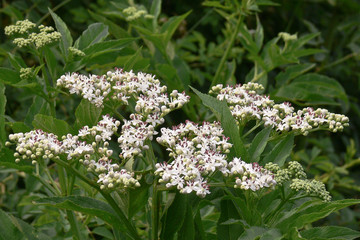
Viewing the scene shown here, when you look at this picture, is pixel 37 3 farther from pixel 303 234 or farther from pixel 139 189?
pixel 303 234

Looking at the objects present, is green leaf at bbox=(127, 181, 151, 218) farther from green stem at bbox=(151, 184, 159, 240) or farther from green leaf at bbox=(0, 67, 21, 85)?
green leaf at bbox=(0, 67, 21, 85)

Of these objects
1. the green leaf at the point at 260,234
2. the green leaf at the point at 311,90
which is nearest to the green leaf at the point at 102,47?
the green leaf at the point at 260,234

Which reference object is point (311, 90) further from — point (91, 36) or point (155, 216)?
point (155, 216)

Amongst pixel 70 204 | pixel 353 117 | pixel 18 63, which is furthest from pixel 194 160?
pixel 353 117

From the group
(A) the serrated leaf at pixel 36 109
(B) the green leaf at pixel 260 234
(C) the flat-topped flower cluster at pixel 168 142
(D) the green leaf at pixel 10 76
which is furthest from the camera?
(A) the serrated leaf at pixel 36 109

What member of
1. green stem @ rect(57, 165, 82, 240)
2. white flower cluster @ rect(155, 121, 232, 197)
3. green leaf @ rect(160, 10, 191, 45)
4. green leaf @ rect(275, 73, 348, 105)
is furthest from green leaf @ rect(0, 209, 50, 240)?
green leaf @ rect(275, 73, 348, 105)

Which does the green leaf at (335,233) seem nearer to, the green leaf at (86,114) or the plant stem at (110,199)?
the plant stem at (110,199)
